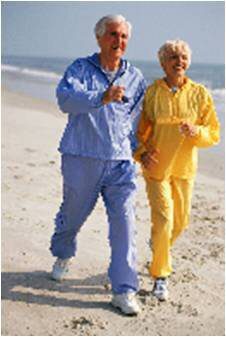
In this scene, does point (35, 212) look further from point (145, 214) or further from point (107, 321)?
point (107, 321)

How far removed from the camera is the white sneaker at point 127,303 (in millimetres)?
4602

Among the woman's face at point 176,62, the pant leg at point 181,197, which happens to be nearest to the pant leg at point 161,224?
the pant leg at point 181,197

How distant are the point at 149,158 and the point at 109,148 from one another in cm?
44

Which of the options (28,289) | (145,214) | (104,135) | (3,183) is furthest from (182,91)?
(3,183)

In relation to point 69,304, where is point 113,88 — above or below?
above

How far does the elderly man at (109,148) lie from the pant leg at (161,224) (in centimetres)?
24

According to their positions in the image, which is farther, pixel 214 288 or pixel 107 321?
pixel 214 288

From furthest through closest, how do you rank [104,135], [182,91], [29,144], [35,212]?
[29,144], [35,212], [182,91], [104,135]

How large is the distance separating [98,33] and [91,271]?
1901 millimetres

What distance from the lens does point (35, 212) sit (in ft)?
22.5

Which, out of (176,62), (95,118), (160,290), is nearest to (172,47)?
(176,62)

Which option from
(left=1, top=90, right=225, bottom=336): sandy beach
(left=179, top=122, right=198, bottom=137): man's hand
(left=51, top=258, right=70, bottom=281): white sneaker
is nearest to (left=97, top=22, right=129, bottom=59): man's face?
(left=179, top=122, right=198, bottom=137): man's hand

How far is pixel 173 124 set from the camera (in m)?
4.87

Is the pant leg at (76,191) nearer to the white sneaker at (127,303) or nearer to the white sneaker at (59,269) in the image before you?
the white sneaker at (59,269)
